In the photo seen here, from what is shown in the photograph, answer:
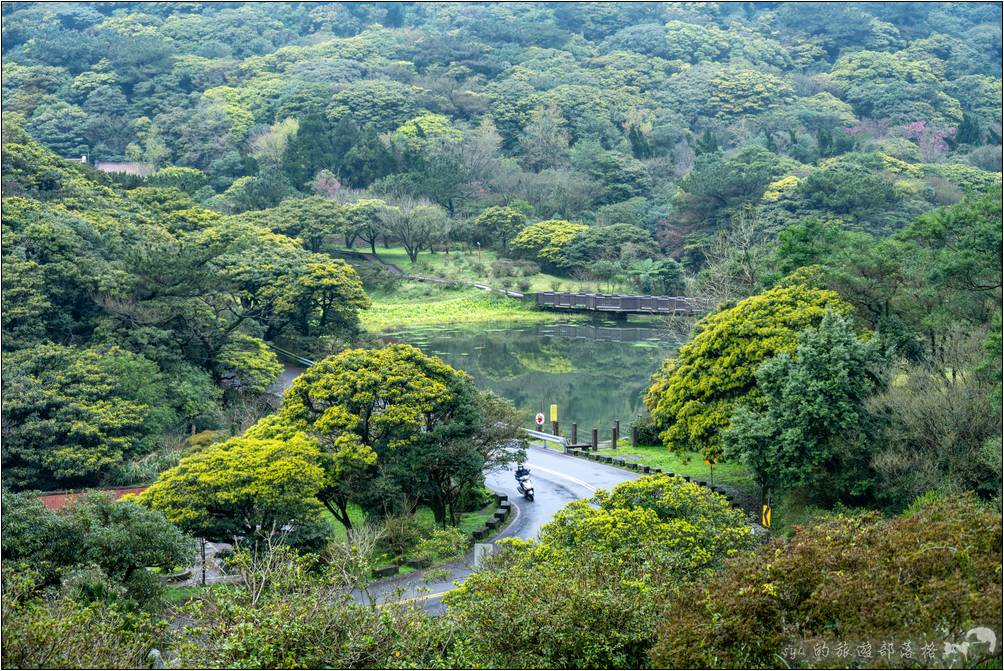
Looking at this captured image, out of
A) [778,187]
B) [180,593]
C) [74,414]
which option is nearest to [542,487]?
[180,593]

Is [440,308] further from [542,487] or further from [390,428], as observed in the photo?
[390,428]

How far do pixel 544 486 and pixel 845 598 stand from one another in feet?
45.0

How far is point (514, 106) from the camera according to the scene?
238ft

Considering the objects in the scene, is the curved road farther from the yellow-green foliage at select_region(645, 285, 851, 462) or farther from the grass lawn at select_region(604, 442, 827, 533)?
the yellow-green foliage at select_region(645, 285, 851, 462)

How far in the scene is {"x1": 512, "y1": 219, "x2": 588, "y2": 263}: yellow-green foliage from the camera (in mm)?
52438

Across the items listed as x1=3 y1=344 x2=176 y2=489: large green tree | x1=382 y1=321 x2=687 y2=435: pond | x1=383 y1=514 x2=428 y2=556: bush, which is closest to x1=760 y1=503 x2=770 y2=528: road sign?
x1=383 y1=514 x2=428 y2=556: bush

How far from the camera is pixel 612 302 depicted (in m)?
48.6

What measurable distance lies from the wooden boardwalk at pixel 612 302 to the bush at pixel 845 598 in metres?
36.5

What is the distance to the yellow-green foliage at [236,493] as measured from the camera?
55.1 ft

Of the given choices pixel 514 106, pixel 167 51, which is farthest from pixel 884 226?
pixel 167 51

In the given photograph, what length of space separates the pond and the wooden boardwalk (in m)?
0.82

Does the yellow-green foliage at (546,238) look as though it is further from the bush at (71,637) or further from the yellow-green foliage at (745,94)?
the bush at (71,637)

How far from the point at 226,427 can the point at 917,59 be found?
70931 millimetres

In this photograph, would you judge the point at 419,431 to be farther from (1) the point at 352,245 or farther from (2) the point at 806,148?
(2) the point at 806,148
